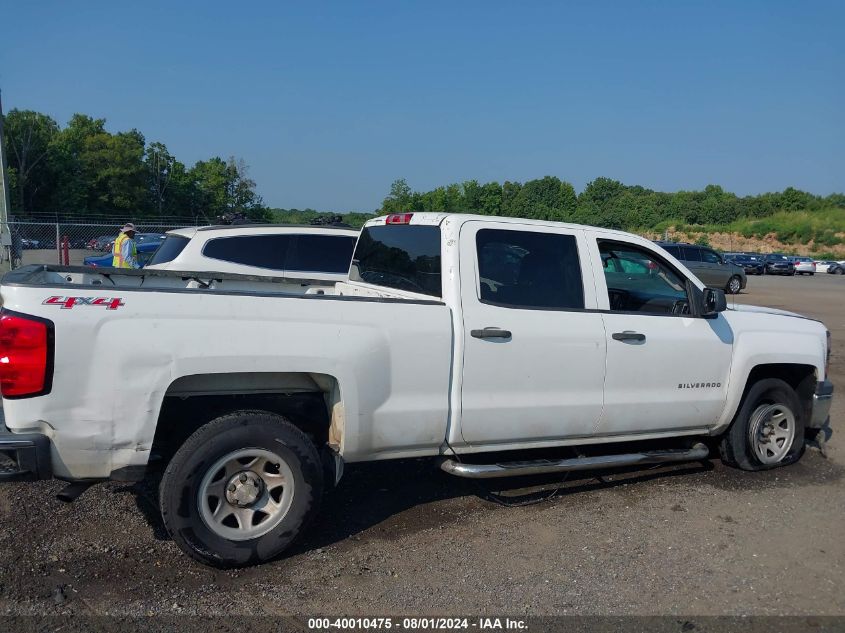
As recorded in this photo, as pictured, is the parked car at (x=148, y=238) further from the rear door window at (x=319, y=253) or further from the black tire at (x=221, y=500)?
the black tire at (x=221, y=500)

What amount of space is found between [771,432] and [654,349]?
160cm

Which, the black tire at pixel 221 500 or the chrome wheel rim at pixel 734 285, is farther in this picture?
the chrome wheel rim at pixel 734 285

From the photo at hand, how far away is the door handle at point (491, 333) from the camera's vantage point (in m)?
4.34

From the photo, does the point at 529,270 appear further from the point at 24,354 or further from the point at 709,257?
the point at 709,257

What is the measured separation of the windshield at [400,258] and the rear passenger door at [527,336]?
0.76 ft

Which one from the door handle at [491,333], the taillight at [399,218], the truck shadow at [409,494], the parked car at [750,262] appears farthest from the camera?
the parked car at [750,262]

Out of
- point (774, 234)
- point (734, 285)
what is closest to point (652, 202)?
point (774, 234)

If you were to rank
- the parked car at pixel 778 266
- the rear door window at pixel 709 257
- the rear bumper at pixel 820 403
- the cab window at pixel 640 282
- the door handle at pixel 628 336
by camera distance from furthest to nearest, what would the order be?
1. the parked car at pixel 778 266
2. the rear door window at pixel 709 257
3. the rear bumper at pixel 820 403
4. the cab window at pixel 640 282
5. the door handle at pixel 628 336

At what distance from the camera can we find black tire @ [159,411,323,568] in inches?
146

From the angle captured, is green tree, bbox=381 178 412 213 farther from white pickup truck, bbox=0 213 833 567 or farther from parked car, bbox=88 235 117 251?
white pickup truck, bbox=0 213 833 567

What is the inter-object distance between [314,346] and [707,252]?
27273 millimetres

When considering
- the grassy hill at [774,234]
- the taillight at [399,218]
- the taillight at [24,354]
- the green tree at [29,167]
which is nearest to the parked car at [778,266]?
the grassy hill at [774,234]

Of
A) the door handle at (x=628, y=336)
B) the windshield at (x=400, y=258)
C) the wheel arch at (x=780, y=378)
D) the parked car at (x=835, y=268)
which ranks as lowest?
the parked car at (x=835, y=268)

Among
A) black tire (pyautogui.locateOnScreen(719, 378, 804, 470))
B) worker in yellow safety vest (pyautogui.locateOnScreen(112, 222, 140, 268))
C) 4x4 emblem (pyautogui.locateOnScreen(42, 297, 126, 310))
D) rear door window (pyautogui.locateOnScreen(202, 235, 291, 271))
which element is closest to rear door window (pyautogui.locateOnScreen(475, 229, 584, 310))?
black tire (pyautogui.locateOnScreen(719, 378, 804, 470))
